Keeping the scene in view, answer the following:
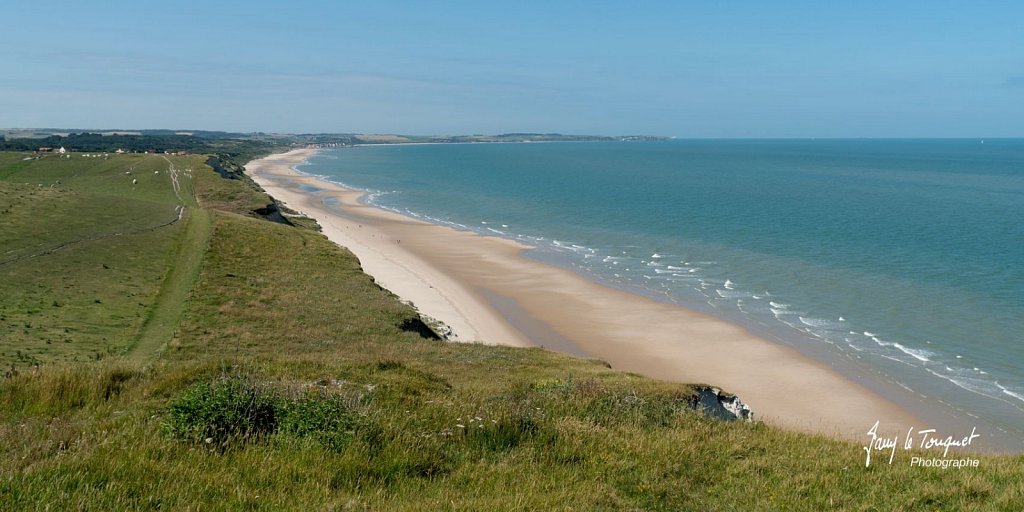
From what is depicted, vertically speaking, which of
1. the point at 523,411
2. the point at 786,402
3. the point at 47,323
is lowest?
the point at 786,402

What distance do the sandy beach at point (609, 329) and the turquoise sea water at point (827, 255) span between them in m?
2.56

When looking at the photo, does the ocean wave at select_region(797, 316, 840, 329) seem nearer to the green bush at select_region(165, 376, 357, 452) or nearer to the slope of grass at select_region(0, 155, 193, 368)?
the slope of grass at select_region(0, 155, 193, 368)

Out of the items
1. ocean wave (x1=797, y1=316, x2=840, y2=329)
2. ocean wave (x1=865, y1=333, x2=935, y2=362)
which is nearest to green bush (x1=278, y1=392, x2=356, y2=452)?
ocean wave (x1=865, y1=333, x2=935, y2=362)

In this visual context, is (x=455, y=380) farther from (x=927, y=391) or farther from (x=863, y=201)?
(x=863, y=201)

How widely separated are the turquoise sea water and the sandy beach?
2.56 metres

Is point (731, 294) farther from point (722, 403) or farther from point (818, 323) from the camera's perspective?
point (722, 403)

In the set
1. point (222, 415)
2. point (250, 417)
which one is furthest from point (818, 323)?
point (222, 415)

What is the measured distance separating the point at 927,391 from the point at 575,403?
21.8 metres

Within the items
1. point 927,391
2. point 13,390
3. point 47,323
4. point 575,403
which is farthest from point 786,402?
point 47,323

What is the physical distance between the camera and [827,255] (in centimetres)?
5572

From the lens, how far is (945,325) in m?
35.6

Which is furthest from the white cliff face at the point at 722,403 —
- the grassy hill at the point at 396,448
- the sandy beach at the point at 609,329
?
the sandy beach at the point at 609,329

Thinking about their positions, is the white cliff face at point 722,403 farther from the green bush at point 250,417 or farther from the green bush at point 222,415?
the green bush at point 222,415

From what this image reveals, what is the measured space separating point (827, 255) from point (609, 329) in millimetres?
27892
